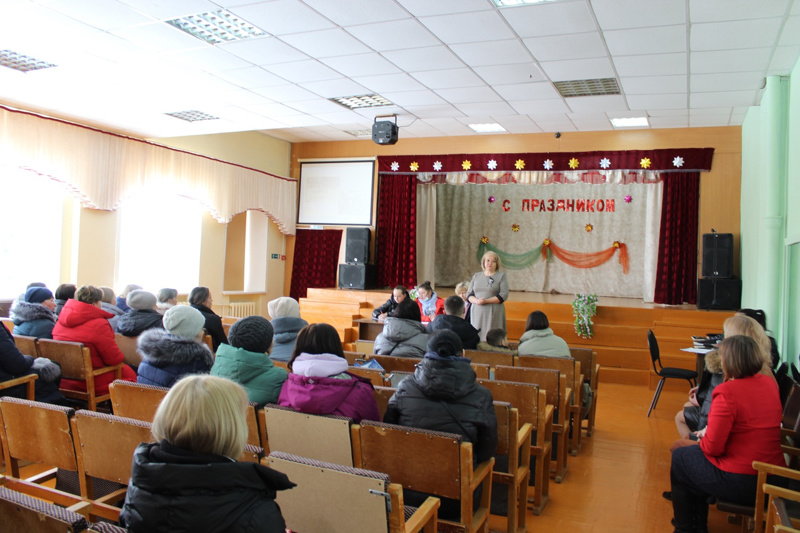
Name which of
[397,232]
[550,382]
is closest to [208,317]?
[550,382]

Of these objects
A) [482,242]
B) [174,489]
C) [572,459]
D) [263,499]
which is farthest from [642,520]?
[482,242]

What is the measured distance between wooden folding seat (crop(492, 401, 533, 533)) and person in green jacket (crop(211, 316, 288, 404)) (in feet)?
3.56

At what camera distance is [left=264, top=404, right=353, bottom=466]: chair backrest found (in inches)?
92.3

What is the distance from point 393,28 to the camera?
4.55m

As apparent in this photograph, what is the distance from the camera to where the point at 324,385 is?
2.49 m

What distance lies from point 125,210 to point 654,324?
24.6ft

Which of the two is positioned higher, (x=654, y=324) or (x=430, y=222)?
(x=430, y=222)

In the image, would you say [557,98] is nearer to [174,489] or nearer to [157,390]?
[157,390]

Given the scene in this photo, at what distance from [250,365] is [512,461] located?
1.36 metres

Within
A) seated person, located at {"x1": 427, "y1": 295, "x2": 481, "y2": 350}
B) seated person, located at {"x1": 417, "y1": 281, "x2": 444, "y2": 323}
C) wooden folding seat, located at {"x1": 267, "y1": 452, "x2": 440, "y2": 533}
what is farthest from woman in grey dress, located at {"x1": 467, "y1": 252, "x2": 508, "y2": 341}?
wooden folding seat, located at {"x1": 267, "y1": 452, "x2": 440, "y2": 533}

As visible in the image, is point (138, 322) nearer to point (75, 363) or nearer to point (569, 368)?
point (75, 363)

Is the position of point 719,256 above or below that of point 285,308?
above

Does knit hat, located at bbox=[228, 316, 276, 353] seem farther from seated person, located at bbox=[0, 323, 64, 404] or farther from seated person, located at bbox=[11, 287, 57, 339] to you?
seated person, located at bbox=[11, 287, 57, 339]

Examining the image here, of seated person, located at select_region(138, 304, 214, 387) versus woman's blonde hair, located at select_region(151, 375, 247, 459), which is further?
seated person, located at select_region(138, 304, 214, 387)
